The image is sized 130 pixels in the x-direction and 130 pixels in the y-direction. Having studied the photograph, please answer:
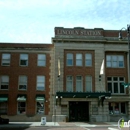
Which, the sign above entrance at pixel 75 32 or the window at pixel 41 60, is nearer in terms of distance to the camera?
the sign above entrance at pixel 75 32

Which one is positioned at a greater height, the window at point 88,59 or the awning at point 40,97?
the window at point 88,59

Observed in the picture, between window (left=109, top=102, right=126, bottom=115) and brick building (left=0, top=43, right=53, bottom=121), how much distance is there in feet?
29.5

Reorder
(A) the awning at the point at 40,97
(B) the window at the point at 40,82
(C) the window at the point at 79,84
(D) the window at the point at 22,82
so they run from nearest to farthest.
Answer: (A) the awning at the point at 40,97
(C) the window at the point at 79,84
(D) the window at the point at 22,82
(B) the window at the point at 40,82

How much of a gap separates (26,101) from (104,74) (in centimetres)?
1162

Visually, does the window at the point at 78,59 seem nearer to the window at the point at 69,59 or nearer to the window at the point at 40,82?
the window at the point at 69,59

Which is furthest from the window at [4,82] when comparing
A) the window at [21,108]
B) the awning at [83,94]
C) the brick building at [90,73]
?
the awning at [83,94]

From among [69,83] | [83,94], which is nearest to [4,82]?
[69,83]

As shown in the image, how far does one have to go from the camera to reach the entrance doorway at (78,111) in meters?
36.8

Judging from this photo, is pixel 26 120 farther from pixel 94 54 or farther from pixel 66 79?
pixel 94 54

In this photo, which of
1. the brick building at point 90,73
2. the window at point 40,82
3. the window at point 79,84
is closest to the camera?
the brick building at point 90,73

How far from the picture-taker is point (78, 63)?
3800 cm

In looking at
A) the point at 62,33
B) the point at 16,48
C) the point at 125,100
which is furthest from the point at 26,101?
the point at 125,100

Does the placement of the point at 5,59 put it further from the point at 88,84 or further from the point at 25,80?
the point at 88,84

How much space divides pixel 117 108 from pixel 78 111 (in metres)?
5.77
